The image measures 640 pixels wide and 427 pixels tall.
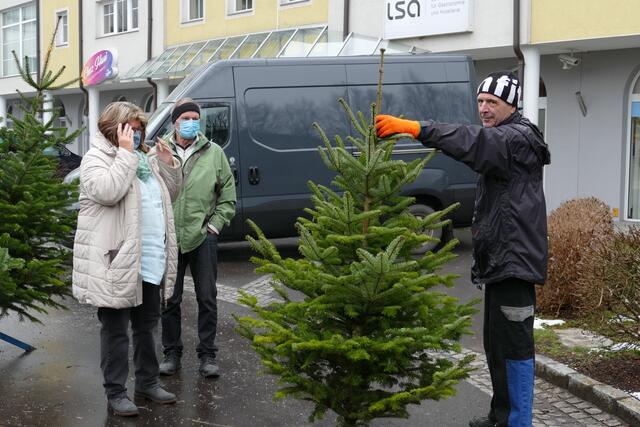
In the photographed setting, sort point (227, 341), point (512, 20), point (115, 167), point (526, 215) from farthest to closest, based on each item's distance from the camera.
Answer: point (512, 20), point (227, 341), point (115, 167), point (526, 215)

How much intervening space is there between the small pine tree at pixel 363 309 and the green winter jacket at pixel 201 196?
6.23 ft

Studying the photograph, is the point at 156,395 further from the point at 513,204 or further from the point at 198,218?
the point at 513,204

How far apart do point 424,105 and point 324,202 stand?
26.6 feet

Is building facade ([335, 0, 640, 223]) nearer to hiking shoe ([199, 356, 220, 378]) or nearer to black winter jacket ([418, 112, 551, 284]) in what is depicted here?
hiking shoe ([199, 356, 220, 378])

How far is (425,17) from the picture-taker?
18094mm

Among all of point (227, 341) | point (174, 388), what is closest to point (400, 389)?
point (174, 388)

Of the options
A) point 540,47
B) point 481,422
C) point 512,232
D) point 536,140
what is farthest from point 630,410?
point 540,47

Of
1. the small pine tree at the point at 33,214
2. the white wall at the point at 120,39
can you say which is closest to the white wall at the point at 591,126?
the small pine tree at the point at 33,214

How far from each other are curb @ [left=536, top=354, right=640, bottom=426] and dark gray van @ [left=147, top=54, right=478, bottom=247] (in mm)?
5453

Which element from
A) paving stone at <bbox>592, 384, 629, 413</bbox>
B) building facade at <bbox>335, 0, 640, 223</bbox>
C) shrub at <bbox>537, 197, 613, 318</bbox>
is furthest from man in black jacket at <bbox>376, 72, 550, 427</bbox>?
building facade at <bbox>335, 0, 640, 223</bbox>

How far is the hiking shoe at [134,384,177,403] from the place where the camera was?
5.46 metres

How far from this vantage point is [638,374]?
19.7 feet

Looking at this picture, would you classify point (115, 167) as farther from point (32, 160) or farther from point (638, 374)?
point (638, 374)

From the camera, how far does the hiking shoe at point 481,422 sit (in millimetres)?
5025
